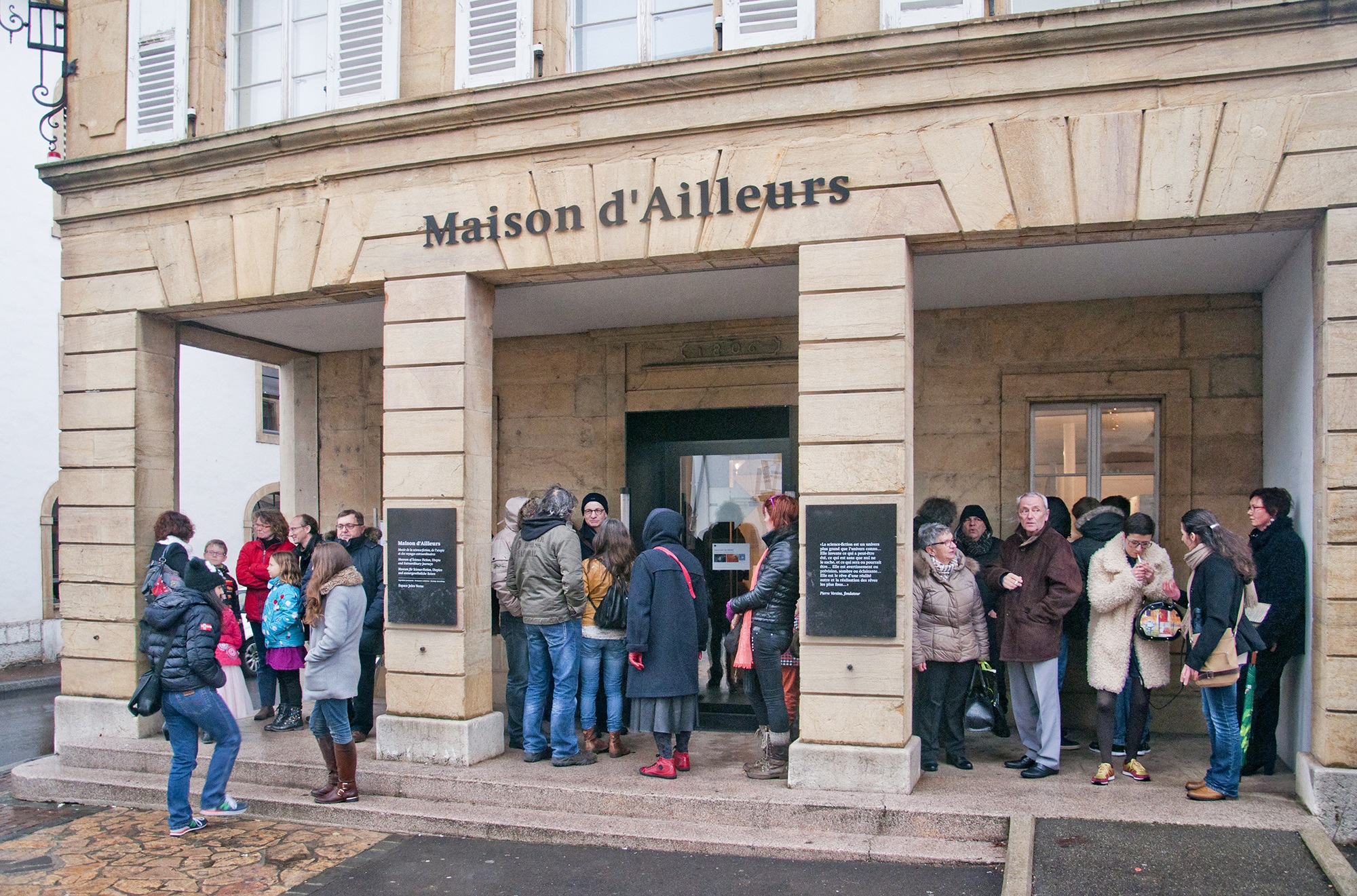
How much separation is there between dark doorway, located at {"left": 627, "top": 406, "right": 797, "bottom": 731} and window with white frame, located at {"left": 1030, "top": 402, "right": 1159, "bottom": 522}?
2.13 m

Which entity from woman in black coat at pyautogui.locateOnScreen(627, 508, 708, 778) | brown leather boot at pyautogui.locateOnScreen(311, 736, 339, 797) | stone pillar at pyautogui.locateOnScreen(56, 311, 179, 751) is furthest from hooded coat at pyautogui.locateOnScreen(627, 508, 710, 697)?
stone pillar at pyautogui.locateOnScreen(56, 311, 179, 751)

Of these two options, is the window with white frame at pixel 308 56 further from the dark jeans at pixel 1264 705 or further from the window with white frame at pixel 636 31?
the dark jeans at pixel 1264 705

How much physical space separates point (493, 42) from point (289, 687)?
17.5ft

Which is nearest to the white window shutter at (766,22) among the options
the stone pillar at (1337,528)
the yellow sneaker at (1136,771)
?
the stone pillar at (1337,528)

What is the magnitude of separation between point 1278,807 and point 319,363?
31.0ft

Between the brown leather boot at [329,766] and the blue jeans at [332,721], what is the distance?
56 millimetres

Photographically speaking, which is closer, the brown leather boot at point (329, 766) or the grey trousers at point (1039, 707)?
the grey trousers at point (1039, 707)

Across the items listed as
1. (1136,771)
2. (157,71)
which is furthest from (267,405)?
(1136,771)

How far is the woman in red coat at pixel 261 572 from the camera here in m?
8.24

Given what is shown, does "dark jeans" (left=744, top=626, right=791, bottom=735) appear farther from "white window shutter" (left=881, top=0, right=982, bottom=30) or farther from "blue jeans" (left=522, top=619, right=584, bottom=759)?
"white window shutter" (left=881, top=0, right=982, bottom=30)

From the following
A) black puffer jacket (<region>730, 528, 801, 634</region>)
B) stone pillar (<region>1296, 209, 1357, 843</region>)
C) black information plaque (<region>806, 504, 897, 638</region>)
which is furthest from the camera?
black puffer jacket (<region>730, 528, 801, 634</region>)

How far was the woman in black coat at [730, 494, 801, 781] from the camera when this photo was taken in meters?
6.45

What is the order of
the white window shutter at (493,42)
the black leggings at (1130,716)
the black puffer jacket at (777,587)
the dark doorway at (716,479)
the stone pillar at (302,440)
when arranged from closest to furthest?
the black leggings at (1130,716), the black puffer jacket at (777,587), the white window shutter at (493,42), the dark doorway at (716,479), the stone pillar at (302,440)

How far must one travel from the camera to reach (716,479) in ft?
30.8
